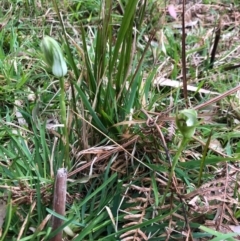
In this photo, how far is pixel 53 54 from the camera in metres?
0.88

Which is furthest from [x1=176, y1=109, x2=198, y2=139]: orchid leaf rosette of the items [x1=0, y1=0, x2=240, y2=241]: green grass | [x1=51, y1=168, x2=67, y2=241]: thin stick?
[x1=51, y1=168, x2=67, y2=241]: thin stick

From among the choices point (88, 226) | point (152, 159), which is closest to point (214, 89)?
point (152, 159)

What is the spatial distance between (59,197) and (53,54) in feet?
0.88

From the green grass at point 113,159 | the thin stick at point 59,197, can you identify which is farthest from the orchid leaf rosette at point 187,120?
the thin stick at point 59,197

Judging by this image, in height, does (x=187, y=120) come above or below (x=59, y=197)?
above

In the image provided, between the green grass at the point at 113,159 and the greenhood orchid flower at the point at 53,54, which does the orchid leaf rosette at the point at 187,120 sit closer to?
the green grass at the point at 113,159

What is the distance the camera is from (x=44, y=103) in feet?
4.57

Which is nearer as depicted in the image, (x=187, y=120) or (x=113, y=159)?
(x=187, y=120)

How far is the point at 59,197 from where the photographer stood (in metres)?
0.89

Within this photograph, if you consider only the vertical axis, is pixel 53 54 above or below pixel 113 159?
above

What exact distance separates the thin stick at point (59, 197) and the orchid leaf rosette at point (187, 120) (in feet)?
0.75

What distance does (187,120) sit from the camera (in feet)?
2.76

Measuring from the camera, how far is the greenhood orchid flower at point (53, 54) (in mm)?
869

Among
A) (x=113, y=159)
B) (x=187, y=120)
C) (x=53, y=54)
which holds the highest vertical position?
(x=53, y=54)
